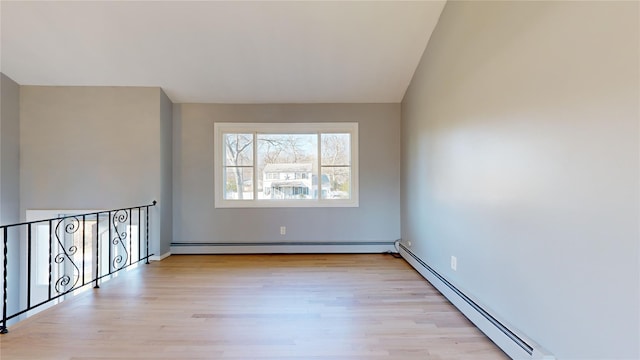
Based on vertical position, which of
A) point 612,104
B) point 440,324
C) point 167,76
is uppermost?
point 167,76

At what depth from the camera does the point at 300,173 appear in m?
4.44

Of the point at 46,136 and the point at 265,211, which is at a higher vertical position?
the point at 46,136

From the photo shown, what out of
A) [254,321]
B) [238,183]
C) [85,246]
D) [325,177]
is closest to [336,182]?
[325,177]

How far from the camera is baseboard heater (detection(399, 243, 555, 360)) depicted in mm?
1646

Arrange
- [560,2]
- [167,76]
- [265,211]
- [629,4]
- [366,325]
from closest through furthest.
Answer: [629,4], [560,2], [366,325], [167,76], [265,211]

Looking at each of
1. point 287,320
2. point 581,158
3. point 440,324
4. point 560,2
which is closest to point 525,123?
point 581,158

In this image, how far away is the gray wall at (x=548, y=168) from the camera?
1.21 metres

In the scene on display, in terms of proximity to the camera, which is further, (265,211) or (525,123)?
(265,211)

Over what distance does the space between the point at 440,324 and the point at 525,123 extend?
4.98 feet

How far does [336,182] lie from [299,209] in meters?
0.68

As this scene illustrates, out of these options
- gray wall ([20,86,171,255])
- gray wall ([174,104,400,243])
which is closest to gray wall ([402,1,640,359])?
gray wall ([174,104,400,243])

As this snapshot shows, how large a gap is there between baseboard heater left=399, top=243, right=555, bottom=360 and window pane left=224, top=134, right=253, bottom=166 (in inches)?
114

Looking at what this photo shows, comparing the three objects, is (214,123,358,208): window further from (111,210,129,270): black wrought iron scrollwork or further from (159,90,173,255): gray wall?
(111,210,129,270): black wrought iron scrollwork

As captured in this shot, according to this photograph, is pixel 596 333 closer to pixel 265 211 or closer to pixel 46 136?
pixel 265 211
